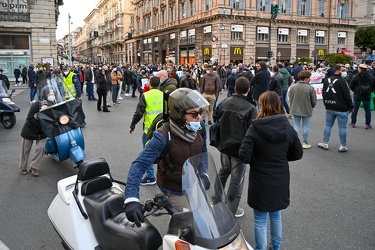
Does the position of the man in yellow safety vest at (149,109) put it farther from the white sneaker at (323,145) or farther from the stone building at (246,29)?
the stone building at (246,29)

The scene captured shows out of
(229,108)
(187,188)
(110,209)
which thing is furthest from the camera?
(229,108)

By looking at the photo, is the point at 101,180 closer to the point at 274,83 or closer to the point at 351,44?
the point at 274,83

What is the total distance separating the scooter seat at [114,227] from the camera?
237 cm

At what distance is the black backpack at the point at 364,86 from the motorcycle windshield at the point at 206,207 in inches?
333

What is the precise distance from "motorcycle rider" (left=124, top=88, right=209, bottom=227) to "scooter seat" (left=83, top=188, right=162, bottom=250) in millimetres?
281

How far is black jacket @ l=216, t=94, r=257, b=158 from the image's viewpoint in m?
4.09

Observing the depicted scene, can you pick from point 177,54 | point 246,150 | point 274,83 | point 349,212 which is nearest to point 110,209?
point 246,150

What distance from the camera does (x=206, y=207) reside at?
2.08 meters

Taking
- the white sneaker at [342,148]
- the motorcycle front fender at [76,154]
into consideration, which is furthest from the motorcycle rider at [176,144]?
the white sneaker at [342,148]

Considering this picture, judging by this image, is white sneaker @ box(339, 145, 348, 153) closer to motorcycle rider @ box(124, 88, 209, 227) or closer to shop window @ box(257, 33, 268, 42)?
motorcycle rider @ box(124, 88, 209, 227)

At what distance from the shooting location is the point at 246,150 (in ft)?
10.5

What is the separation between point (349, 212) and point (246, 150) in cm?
225

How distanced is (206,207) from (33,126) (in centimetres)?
467

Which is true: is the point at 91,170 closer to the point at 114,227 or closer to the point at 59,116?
the point at 114,227
